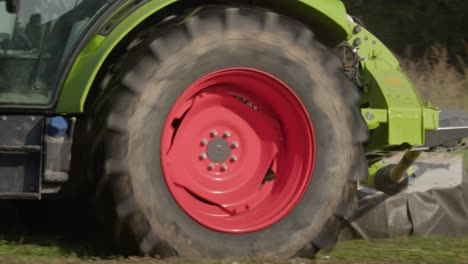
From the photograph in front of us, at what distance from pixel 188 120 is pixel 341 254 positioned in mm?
989

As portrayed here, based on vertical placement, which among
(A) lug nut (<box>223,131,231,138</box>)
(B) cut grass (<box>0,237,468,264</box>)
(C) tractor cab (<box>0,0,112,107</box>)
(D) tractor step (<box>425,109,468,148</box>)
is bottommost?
(B) cut grass (<box>0,237,468,264</box>)

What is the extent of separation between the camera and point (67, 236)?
16.1 feet

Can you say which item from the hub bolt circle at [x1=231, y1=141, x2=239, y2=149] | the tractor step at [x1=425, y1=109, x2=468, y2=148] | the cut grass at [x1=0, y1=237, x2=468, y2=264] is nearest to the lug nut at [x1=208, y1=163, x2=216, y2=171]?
the hub bolt circle at [x1=231, y1=141, x2=239, y2=149]

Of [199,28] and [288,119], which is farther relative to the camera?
[288,119]

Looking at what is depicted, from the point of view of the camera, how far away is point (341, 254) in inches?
179

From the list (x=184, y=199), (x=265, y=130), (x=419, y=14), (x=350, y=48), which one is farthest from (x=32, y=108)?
(x=419, y=14)

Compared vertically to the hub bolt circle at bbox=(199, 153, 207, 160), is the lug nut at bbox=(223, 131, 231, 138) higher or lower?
higher

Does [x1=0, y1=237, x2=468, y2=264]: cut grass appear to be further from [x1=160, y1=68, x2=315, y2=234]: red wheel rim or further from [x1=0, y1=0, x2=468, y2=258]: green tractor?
[x1=160, y1=68, x2=315, y2=234]: red wheel rim

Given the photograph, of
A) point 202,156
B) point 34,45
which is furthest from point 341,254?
point 34,45

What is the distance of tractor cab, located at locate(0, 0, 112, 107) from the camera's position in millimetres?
4316

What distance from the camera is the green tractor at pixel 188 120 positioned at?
161 inches

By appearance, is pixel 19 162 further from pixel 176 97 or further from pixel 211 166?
pixel 211 166

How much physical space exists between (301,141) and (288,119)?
122 mm

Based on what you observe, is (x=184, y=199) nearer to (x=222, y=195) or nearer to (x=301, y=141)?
(x=222, y=195)
